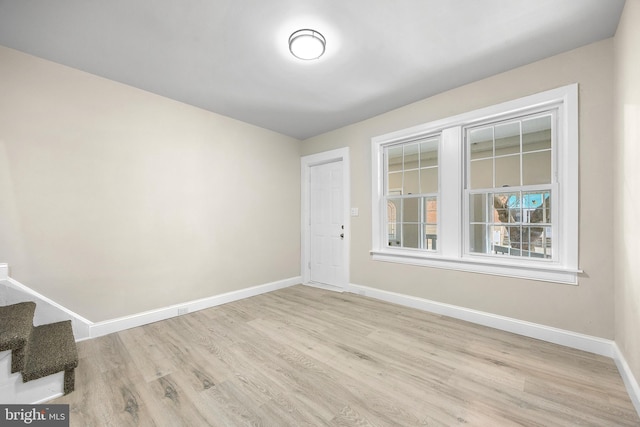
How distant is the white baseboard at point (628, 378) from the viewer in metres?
1.59

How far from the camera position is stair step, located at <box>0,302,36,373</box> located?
1.61 metres

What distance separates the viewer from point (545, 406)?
162cm

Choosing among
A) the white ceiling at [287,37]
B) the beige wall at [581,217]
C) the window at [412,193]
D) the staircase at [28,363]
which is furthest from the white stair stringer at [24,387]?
the window at [412,193]

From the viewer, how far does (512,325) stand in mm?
2590

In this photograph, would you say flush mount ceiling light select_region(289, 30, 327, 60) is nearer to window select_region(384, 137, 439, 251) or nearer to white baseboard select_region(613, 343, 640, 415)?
window select_region(384, 137, 439, 251)

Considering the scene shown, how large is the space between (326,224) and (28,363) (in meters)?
3.52

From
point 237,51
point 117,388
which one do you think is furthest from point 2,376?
point 237,51

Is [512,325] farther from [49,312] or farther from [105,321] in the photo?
[49,312]

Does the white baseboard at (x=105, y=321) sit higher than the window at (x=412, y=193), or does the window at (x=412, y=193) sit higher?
the window at (x=412, y=193)

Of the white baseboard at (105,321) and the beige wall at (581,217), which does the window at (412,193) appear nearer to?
the beige wall at (581,217)

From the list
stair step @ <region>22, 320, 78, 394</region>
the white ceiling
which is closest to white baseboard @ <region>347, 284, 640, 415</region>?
the white ceiling

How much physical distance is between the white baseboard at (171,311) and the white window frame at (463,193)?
72.5 inches

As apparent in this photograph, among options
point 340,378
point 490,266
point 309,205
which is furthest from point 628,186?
point 309,205

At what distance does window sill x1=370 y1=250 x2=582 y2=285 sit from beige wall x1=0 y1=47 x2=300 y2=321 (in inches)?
82.8
